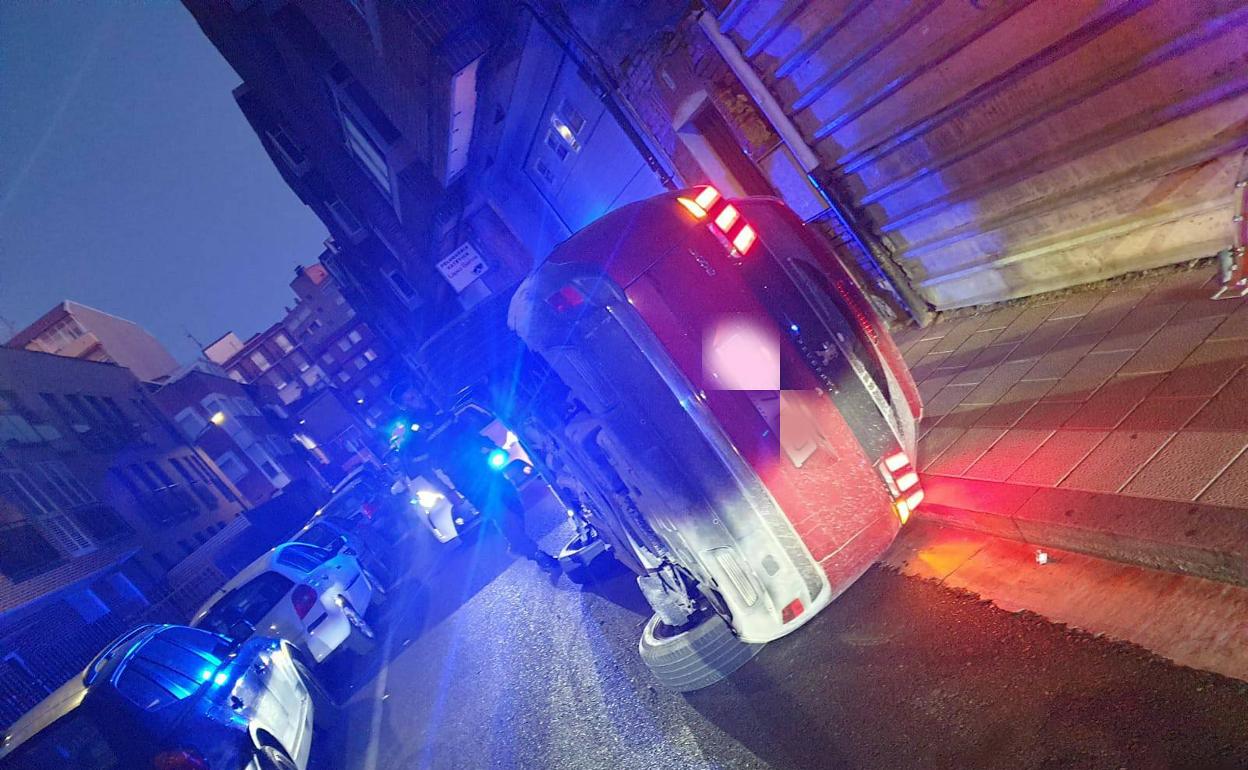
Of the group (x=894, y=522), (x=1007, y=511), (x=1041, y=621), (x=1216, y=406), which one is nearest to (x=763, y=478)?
(x=894, y=522)

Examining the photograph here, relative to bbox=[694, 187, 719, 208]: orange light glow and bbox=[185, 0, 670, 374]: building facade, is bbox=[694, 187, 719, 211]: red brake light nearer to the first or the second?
bbox=[694, 187, 719, 208]: orange light glow

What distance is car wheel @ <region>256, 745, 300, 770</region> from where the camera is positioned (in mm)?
5051

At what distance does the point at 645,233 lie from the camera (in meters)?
3.38

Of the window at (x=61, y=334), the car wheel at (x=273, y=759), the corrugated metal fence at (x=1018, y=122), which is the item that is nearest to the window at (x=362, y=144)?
the corrugated metal fence at (x=1018, y=122)

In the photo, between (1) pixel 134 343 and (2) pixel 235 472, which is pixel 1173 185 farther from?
(1) pixel 134 343

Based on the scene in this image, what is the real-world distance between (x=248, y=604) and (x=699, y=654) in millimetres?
6799

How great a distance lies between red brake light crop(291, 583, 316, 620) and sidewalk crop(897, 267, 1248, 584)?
7.63m

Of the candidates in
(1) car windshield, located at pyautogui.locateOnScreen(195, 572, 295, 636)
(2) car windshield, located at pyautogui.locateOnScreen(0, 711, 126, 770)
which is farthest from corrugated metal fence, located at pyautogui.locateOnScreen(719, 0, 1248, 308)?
(1) car windshield, located at pyautogui.locateOnScreen(195, 572, 295, 636)

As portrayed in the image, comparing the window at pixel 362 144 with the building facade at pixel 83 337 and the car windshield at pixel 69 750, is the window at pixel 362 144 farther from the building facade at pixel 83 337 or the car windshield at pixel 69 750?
the building facade at pixel 83 337

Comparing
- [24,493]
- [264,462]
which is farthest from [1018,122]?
[264,462]

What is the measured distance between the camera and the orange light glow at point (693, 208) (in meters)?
3.38

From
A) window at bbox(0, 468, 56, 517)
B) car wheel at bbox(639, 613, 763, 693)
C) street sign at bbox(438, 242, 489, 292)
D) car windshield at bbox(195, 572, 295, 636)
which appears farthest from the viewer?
street sign at bbox(438, 242, 489, 292)

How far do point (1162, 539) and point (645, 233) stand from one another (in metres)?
3.01

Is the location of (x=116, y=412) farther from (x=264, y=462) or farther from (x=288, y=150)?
(x=288, y=150)
